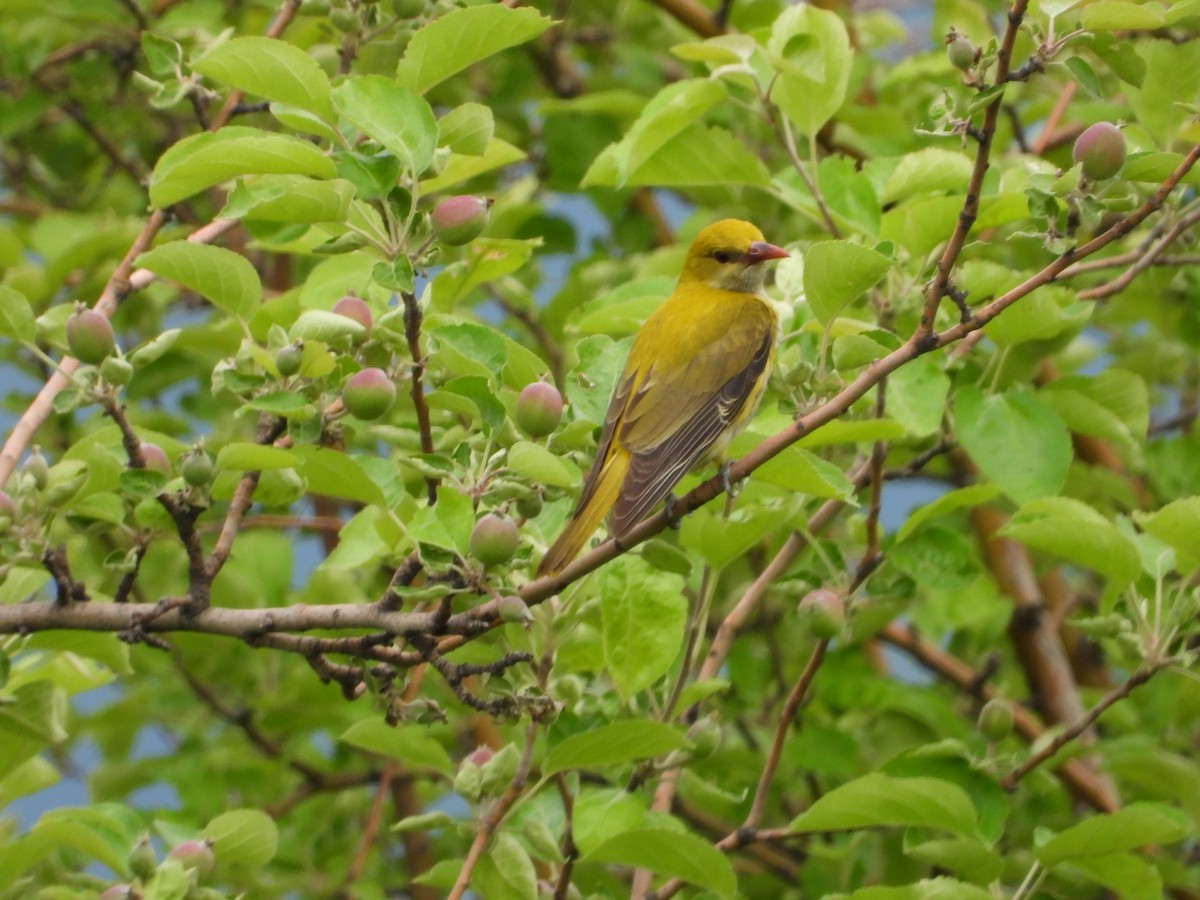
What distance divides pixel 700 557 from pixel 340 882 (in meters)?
2.05

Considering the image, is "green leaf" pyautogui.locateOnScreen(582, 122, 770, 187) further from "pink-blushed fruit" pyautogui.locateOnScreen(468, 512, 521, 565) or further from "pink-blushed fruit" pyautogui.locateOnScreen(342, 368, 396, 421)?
"pink-blushed fruit" pyautogui.locateOnScreen(468, 512, 521, 565)

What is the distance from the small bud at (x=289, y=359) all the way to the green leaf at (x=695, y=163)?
4.08ft

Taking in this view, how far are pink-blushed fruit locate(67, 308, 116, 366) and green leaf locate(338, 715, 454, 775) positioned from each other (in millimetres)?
899

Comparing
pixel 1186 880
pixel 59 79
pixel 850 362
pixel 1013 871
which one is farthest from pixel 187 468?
pixel 59 79

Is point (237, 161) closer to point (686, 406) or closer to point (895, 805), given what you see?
point (686, 406)

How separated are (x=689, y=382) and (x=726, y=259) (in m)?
0.69

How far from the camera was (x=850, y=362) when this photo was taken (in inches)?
102

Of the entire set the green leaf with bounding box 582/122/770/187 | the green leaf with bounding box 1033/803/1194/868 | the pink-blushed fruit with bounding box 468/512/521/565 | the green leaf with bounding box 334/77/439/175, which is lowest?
the green leaf with bounding box 1033/803/1194/868

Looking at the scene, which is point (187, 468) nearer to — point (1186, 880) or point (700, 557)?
point (700, 557)

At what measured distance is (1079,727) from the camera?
317 cm

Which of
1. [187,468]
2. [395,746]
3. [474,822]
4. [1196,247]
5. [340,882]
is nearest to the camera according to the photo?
[187,468]

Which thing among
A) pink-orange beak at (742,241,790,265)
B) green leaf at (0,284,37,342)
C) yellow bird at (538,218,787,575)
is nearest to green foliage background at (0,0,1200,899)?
green leaf at (0,284,37,342)

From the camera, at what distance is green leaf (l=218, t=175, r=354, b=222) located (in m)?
2.45

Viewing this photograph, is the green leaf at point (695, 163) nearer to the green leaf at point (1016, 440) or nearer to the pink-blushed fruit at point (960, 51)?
the green leaf at point (1016, 440)
